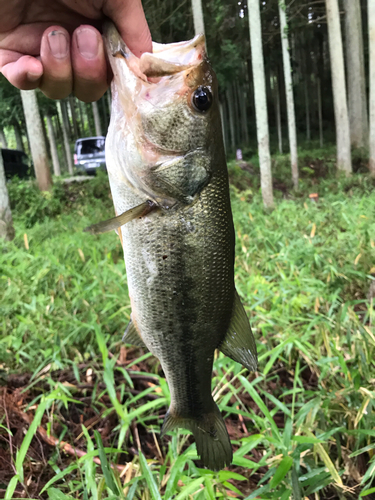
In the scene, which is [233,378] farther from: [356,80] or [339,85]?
[356,80]

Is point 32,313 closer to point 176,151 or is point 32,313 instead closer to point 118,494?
point 118,494

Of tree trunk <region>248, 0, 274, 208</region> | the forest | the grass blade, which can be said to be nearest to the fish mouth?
the forest

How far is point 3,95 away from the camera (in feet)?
55.6

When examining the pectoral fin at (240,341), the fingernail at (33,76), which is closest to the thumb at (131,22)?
the fingernail at (33,76)

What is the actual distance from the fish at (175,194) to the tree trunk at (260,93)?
25.3ft

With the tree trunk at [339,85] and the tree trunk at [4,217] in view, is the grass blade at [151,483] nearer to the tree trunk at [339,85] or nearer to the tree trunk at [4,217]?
the tree trunk at [4,217]

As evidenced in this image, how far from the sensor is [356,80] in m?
14.9

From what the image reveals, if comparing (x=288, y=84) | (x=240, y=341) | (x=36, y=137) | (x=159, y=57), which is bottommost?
(x=240, y=341)

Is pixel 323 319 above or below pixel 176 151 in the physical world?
below

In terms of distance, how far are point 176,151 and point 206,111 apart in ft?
0.64

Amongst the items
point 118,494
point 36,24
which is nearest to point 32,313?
point 118,494

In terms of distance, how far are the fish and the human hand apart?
68 mm

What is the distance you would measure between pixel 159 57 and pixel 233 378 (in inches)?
83.4

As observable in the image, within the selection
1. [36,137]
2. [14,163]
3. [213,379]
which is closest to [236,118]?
[14,163]
